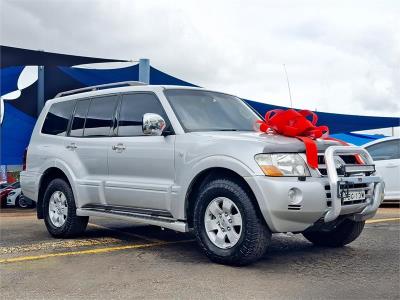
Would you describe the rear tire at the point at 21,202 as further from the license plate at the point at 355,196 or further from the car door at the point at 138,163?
the license plate at the point at 355,196

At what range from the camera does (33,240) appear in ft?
19.7

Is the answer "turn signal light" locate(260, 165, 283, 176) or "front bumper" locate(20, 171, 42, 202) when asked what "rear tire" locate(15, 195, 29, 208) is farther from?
"turn signal light" locate(260, 165, 283, 176)

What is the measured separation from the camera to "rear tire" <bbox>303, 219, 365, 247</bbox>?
534 cm

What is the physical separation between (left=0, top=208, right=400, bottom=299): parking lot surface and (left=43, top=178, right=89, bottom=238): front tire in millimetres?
160

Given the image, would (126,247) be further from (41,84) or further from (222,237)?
(41,84)

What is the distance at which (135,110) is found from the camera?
556 centimetres

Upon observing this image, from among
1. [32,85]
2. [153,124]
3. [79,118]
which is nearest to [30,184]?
[79,118]

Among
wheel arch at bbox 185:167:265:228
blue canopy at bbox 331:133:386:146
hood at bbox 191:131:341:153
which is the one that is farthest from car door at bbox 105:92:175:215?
blue canopy at bbox 331:133:386:146

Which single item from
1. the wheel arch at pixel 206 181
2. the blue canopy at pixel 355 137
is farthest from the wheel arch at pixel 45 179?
the blue canopy at pixel 355 137

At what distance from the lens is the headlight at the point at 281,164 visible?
13.9 feet

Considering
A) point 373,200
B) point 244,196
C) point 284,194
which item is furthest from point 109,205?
point 373,200

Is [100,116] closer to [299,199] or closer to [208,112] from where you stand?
[208,112]

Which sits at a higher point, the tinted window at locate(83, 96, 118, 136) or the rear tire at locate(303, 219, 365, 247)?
the tinted window at locate(83, 96, 118, 136)

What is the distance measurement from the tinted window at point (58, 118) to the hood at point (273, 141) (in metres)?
2.33
